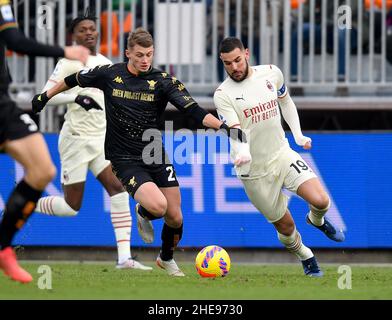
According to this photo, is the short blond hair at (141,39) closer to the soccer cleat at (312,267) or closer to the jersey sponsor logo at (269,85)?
the jersey sponsor logo at (269,85)

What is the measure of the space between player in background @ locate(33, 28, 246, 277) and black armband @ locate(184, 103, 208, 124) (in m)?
0.30

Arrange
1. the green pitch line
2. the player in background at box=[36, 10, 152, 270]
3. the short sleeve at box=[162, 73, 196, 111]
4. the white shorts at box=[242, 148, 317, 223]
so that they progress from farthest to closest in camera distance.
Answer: the player in background at box=[36, 10, 152, 270] → the white shorts at box=[242, 148, 317, 223] → the short sleeve at box=[162, 73, 196, 111] → the green pitch line

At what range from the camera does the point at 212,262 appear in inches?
465

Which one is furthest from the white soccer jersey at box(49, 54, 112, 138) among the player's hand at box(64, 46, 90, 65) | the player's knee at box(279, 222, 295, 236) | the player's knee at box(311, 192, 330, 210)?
the player's hand at box(64, 46, 90, 65)

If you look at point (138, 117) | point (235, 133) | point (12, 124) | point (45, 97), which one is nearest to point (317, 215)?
point (235, 133)

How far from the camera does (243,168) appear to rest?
1225cm

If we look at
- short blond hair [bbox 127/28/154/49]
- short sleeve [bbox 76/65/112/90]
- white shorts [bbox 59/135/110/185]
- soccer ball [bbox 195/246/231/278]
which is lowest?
Result: soccer ball [bbox 195/246/231/278]

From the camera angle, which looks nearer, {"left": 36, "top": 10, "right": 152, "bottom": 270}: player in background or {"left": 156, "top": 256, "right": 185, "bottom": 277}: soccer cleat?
{"left": 156, "top": 256, "right": 185, "bottom": 277}: soccer cleat

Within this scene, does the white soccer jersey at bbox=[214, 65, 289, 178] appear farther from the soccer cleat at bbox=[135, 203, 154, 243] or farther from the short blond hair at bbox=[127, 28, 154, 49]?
the soccer cleat at bbox=[135, 203, 154, 243]

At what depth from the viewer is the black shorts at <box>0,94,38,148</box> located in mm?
9570

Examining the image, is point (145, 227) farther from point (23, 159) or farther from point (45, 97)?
point (23, 159)
